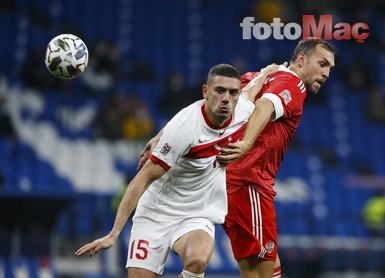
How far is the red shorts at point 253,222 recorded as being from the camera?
735 centimetres

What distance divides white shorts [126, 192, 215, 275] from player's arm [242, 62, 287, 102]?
1.07 metres

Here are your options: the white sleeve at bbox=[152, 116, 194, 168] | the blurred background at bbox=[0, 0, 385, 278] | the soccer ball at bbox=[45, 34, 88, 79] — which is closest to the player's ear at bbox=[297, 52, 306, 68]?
the white sleeve at bbox=[152, 116, 194, 168]

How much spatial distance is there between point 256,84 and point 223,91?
84 cm

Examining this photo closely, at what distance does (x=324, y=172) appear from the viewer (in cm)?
1728

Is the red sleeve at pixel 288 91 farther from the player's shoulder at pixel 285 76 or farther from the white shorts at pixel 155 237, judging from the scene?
the white shorts at pixel 155 237

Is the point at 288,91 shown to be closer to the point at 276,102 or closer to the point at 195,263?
the point at 276,102

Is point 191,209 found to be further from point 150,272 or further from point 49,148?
point 49,148

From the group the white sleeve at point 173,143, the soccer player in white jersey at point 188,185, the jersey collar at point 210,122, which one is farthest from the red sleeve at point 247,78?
the white sleeve at point 173,143

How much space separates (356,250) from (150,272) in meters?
7.94

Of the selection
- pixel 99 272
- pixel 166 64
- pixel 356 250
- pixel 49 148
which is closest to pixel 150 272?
pixel 99 272

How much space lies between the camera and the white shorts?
6887 millimetres

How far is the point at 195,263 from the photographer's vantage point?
6.50 m

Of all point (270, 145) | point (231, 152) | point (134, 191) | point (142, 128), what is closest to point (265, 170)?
point (270, 145)

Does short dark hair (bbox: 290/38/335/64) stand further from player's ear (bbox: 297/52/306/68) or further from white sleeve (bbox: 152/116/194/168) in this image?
white sleeve (bbox: 152/116/194/168)
